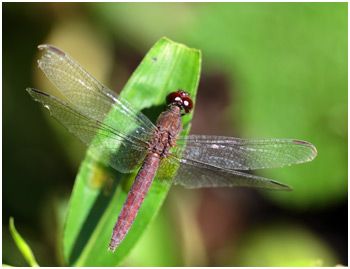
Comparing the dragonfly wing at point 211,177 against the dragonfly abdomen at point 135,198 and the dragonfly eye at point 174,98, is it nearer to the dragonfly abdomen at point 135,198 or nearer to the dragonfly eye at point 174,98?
Result: the dragonfly abdomen at point 135,198

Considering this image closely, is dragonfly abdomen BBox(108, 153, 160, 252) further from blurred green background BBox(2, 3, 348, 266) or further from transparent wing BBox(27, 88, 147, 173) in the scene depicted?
blurred green background BBox(2, 3, 348, 266)

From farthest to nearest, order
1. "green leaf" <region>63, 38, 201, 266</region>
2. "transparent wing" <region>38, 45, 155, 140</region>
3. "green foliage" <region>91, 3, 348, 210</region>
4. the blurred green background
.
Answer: "green foliage" <region>91, 3, 348, 210</region> < the blurred green background < "transparent wing" <region>38, 45, 155, 140</region> < "green leaf" <region>63, 38, 201, 266</region>

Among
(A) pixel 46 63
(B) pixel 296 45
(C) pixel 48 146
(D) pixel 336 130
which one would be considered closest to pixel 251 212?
(D) pixel 336 130

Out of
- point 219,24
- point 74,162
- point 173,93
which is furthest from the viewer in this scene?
point 219,24

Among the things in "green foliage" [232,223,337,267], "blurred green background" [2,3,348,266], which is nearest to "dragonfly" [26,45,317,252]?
"blurred green background" [2,3,348,266]

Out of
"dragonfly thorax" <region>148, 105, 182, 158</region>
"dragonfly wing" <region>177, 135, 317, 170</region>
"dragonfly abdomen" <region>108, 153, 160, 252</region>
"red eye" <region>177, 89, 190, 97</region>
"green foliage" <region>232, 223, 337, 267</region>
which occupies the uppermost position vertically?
"red eye" <region>177, 89, 190, 97</region>

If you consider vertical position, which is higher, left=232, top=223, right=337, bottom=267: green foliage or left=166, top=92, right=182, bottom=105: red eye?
left=166, top=92, right=182, bottom=105: red eye

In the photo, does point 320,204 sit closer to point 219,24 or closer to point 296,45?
point 296,45

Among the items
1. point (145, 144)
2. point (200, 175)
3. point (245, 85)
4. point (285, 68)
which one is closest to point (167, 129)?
point (145, 144)

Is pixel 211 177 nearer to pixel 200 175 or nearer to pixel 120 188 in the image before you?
pixel 200 175
